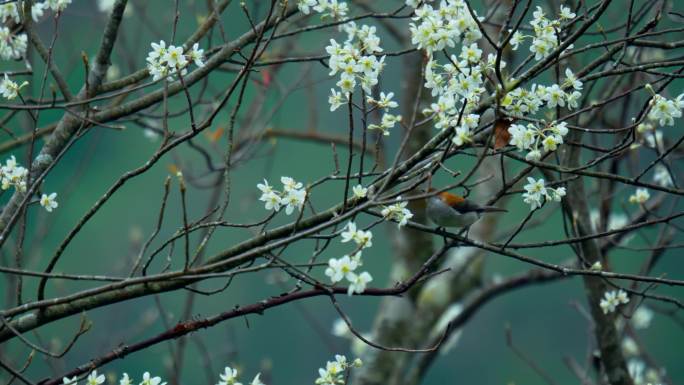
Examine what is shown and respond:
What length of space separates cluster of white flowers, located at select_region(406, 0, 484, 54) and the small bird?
0.78 m

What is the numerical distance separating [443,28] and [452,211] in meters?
0.95

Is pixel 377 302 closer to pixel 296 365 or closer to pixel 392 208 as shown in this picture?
pixel 296 365

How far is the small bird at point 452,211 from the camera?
288 cm

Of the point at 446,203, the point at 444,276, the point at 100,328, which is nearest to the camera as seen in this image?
the point at 446,203

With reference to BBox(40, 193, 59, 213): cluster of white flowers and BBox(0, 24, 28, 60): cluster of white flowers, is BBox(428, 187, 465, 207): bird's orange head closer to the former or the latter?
BBox(40, 193, 59, 213): cluster of white flowers

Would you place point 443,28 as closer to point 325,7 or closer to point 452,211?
point 325,7

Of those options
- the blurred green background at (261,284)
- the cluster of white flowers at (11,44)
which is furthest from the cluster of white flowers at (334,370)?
the blurred green background at (261,284)

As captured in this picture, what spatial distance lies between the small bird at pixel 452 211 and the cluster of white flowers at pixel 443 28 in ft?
2.55

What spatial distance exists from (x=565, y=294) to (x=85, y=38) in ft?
14.8

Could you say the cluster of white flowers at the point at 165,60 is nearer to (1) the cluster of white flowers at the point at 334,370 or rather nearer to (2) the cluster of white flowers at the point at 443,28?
(2) the cluster of white flowers at the point at 443,28

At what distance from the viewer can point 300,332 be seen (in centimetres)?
763

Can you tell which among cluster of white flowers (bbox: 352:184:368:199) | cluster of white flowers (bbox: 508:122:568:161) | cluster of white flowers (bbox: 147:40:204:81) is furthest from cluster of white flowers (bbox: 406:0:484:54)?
cluster of white flowers (bbox: 147:40:204:81)

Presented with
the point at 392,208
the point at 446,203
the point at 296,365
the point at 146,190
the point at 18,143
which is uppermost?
the point at 146,190

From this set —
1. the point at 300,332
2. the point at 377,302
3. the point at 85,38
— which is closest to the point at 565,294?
the point at 377,302
